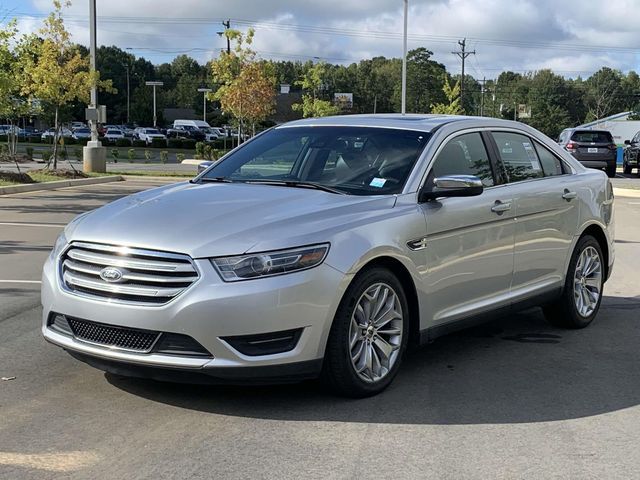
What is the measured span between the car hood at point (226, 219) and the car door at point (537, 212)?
57.4 inches

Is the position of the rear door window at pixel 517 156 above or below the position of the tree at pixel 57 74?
below

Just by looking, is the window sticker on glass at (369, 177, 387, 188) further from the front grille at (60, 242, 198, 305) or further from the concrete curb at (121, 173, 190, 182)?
the concrete curb at (121, 173, 190, 182)

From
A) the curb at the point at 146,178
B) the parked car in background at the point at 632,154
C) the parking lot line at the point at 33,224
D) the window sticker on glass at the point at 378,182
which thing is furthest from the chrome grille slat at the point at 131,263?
the parked car in background at the point at 632,154

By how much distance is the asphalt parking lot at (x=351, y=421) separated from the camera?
352cm

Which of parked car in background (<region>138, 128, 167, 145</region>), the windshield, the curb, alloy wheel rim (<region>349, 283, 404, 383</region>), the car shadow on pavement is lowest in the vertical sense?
the car shadow on pavement

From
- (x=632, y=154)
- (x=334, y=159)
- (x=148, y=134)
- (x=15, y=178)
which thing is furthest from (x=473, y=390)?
(x=148, y=134)

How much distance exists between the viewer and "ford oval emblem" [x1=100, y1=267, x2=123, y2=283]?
12.9 feet

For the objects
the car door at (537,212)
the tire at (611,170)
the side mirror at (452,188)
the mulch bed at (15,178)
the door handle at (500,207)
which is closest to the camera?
the side mirror at (452,188)

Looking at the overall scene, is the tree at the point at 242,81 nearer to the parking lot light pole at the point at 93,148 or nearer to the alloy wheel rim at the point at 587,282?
the parking lot light pole at the point at 93,148

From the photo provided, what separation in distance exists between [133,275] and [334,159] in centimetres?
191

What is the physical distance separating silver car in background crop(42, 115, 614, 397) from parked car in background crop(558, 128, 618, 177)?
21.4 m

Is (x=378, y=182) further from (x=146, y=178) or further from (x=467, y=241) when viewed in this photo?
(x=146, y=178)

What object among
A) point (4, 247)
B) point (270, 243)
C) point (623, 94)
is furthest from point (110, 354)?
point (623, 94)

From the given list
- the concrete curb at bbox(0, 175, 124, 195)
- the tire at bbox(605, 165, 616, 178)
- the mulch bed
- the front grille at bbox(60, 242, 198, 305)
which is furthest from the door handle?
the tire at bbox(605, 165, 616, 178)
